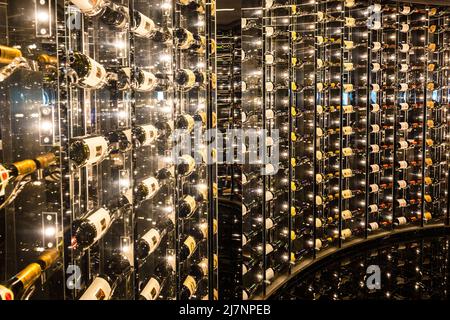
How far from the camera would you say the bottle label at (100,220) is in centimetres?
181

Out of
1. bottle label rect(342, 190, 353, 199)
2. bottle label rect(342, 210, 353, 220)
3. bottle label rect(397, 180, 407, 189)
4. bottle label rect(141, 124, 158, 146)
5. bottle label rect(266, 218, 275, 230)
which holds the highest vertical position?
bottle label rect(141, 124, 158, 146)

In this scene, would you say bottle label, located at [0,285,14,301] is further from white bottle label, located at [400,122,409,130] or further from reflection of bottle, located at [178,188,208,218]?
white bottle label, located at [400,122,409,130]

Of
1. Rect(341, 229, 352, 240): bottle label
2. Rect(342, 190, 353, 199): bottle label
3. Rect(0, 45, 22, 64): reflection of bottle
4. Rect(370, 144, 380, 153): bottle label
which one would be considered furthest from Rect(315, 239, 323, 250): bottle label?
Rect(0, 45, 22, 64): reflection of bottle

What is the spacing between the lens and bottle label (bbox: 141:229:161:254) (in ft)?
8.06

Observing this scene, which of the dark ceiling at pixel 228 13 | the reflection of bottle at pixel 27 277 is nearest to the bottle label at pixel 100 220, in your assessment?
the reflection of bottle at pixel 27 277

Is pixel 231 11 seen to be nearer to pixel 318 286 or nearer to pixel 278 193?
pixel 278 193

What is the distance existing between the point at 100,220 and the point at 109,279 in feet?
1.16

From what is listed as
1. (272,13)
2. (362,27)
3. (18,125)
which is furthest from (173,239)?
(362,27)

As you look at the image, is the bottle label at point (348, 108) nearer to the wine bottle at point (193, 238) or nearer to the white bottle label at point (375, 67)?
the white bottle label at point (375, 67)

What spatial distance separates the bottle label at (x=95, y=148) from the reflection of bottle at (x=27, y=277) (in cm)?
38

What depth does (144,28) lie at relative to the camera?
2346 millimetres

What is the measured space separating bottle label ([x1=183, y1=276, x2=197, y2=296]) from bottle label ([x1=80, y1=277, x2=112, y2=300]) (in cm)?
107
